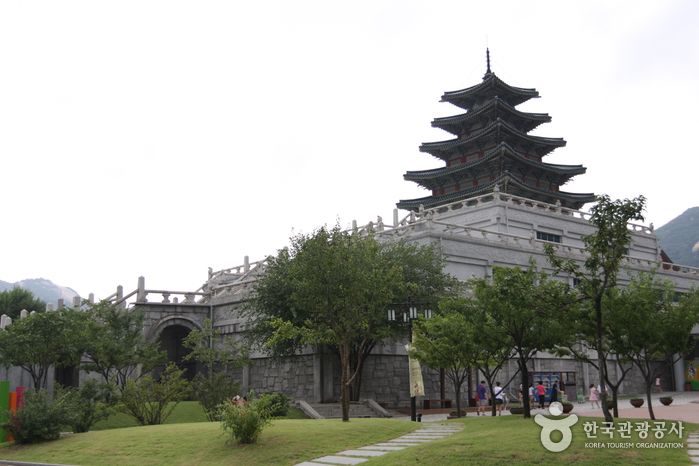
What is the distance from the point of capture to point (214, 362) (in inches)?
1542

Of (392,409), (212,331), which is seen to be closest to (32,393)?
(212,331)

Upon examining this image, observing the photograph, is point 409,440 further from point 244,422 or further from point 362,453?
point 244,422

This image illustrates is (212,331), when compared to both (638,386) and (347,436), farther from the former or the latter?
(638,386)

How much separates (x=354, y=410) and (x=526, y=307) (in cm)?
1414

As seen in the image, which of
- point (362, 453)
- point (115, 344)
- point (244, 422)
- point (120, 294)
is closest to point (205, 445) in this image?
point (244, 422)

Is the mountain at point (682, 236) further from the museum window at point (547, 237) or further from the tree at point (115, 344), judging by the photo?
the tree at point (115, 344)

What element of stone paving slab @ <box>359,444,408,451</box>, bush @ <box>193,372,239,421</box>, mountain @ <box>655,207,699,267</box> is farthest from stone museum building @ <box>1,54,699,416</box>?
mountain @ <box>655,207,699,267</box>

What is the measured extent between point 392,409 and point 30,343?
16.3 meters

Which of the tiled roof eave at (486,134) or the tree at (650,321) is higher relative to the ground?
the tiled roof eave at (486,134)

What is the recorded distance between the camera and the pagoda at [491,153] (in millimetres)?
58156

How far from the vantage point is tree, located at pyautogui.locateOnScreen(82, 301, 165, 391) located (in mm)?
30766

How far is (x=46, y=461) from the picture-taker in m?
19.4

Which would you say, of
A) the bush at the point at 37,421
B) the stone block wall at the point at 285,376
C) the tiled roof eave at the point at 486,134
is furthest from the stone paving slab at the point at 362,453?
the tiled roof eave at the point at 486,134

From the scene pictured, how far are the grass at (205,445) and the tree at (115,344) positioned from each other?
28.5 feet
